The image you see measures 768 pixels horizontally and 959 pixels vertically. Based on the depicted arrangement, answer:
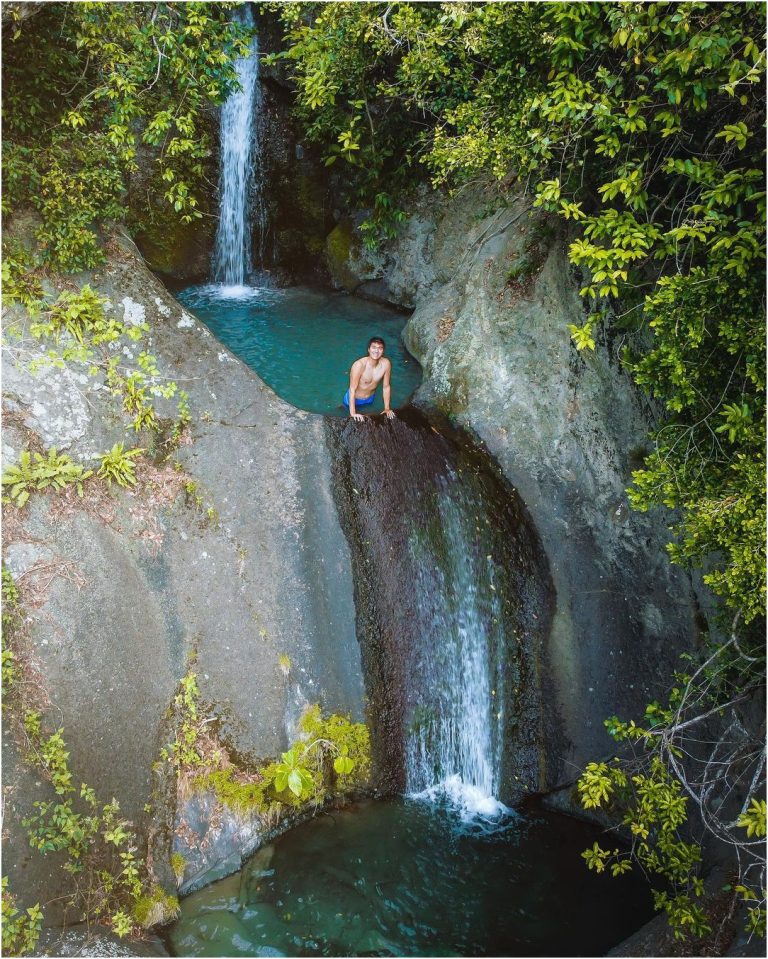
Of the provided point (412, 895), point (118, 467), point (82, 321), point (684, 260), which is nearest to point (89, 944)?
point (412, 895)

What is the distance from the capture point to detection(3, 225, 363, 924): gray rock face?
6.58m

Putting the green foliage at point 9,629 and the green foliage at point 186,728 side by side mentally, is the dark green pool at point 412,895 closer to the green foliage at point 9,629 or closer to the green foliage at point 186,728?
Answer: the green foliage at point 186,728

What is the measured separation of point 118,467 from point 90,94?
381 centimetres

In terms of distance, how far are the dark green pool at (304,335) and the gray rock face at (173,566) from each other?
1956 mm

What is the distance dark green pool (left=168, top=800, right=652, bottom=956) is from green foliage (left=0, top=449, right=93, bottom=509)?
164 inches

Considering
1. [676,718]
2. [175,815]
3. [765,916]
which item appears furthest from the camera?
[175,815]

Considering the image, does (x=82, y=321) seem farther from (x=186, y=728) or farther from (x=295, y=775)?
(x=295, y=775)

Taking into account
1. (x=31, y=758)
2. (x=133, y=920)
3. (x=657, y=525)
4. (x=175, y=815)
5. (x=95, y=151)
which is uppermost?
(x=95, y=151)

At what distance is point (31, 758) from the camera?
6.08 meters

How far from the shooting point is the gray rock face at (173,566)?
6582 mm

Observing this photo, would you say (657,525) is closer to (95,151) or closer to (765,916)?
(765,916)

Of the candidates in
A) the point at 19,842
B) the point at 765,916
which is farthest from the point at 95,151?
the point at 765,916

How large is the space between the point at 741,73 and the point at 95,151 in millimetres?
6149

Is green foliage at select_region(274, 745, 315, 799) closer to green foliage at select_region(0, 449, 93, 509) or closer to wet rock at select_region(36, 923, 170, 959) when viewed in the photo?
wet rock at select_region(36, 923, 170, 959)
